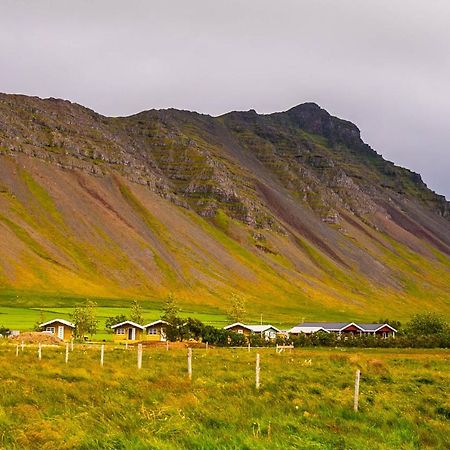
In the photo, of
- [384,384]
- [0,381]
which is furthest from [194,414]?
[384,384]

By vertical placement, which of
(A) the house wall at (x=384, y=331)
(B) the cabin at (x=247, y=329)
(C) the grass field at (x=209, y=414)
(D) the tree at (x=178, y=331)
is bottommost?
(A) the house wall at (x=384, y=331)

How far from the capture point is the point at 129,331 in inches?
4673

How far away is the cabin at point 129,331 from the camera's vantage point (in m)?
117

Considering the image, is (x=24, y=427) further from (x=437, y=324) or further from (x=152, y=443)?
(x=437, y=324)

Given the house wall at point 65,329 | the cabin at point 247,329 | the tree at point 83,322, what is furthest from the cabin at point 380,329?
the house wall at point 65,329

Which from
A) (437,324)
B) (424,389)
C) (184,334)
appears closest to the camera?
(424,389)

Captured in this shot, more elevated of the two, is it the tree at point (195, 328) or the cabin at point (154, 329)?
the tree at point (195, 328)

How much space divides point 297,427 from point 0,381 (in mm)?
12190

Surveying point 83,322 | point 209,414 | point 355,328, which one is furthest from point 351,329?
point 209,414

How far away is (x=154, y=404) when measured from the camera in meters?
18.2

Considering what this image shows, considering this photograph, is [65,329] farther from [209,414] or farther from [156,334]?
[209,414]

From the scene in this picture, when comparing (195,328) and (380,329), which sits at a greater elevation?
(195,328)

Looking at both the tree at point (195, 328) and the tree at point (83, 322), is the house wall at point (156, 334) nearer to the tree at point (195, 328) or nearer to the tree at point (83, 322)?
the tree at point (83, 322)

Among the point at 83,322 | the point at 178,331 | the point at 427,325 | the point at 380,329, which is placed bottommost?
the point at 380,329
